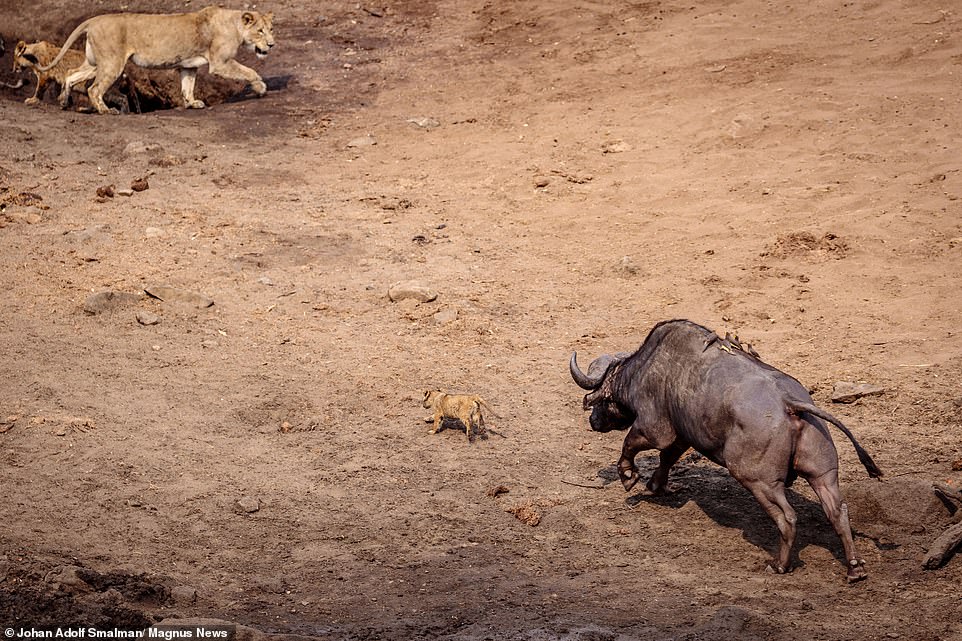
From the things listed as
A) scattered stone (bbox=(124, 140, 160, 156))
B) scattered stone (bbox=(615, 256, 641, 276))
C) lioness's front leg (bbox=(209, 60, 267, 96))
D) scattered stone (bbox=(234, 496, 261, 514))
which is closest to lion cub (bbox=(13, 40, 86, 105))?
lioness's front leg (bbox=(209, 60, 267, 96))

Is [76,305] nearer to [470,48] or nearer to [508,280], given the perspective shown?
[508,280]

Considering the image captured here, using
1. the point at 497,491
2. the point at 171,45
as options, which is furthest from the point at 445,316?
the point at 171,45

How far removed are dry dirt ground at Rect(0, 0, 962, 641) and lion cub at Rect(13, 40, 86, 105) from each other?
1.66 feet

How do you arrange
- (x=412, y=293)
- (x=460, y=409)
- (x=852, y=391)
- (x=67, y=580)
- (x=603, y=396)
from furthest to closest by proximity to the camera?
(x=412, y=293)
(x=852, y=391)
(x=460, y=409)
(x=603, y=396)
(x=67, y=580)

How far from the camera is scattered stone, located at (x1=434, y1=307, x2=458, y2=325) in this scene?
10.9m

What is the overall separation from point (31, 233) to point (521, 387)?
20.8 ft

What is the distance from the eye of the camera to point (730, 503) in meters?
7.97

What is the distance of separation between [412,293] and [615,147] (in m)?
4.49

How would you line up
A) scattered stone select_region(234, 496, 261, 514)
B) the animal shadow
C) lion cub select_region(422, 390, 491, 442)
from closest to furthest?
the animal shadow → scattered stone select_region(234, 496, 261, 514) → lion cub select_region(422, 390, 491, 442)

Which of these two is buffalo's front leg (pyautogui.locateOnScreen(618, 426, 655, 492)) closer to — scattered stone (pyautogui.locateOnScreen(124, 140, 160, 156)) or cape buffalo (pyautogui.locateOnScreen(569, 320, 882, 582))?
cape buffalo (pyautogui.locateOnScreen(569, 320, 882, 582))

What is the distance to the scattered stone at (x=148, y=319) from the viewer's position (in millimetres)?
10812

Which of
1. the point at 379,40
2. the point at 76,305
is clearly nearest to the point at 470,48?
the point at 379,40

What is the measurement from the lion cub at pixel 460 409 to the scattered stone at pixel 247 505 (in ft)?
5.41

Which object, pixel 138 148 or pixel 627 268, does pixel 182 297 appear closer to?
pixel 627 268
